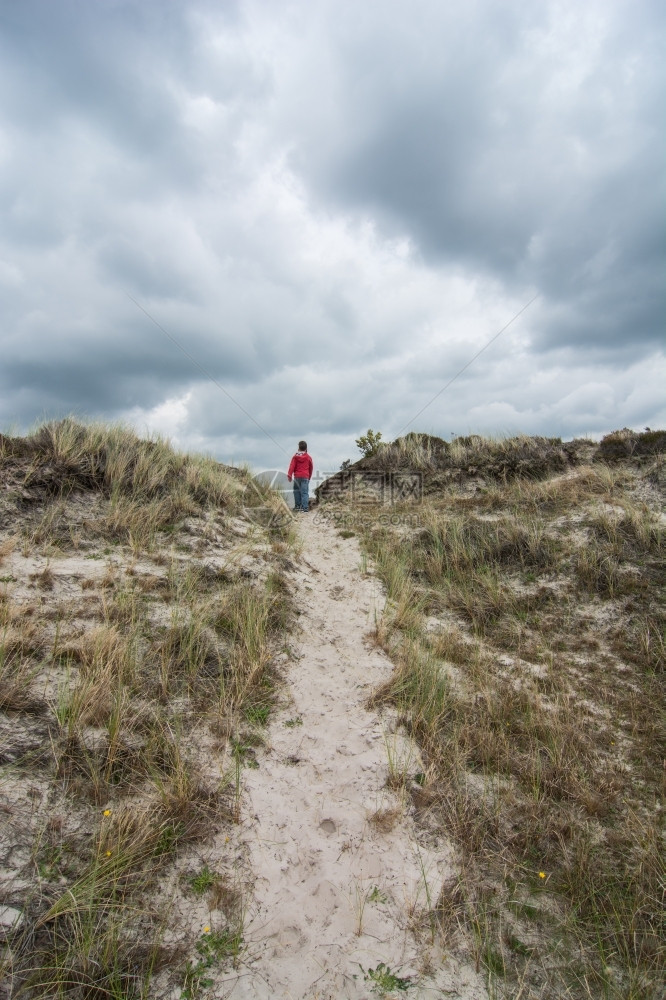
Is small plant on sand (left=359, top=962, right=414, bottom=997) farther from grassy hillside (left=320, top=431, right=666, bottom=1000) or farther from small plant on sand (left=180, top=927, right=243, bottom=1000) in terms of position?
small plant on sand (left=180, top=927, right=243, bottom=1000)

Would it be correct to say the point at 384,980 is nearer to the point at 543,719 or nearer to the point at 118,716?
the point at 118,716

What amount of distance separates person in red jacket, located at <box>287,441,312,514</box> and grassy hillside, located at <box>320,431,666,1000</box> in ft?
9.08

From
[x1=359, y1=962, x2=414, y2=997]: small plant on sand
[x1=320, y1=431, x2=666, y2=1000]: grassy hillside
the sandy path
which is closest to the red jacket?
[x1=320, y1=431, x2=666, y2=1000]: grassy hillside

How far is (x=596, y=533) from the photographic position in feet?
26.9

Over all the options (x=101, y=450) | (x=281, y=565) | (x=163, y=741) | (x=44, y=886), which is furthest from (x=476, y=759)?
(x=101, y=450)

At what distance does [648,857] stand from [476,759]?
146 cm

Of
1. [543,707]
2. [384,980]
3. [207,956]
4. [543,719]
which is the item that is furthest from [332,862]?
[543,707]

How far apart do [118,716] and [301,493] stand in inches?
391

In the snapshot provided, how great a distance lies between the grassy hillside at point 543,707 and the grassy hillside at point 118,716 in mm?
1712

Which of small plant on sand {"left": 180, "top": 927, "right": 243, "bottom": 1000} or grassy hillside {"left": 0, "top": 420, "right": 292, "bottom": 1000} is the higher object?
grassy hillside {"left": 0, "top": 420, "right": 292, "bottom": 1000}

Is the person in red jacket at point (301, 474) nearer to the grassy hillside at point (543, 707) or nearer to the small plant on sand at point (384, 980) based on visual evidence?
the grassy hillside at point (543, 707)

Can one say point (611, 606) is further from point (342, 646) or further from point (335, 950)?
point (335, 950)

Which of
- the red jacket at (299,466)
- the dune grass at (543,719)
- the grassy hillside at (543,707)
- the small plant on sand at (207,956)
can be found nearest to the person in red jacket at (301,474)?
the red jacket at (299,466)

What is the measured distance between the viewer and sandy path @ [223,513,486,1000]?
2.95 metres
